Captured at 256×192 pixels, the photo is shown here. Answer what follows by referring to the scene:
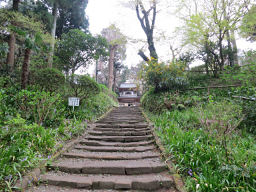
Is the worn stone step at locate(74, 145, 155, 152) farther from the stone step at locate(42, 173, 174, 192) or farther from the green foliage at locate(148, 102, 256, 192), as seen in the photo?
the stone step at locate(42, 173, 174, 192)

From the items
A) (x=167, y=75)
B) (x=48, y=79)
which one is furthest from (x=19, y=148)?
(x=167, y=75)

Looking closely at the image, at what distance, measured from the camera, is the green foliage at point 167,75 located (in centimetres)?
776

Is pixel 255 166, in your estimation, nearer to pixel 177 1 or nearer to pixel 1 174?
pixel 1 174

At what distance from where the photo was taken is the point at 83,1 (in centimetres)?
1317

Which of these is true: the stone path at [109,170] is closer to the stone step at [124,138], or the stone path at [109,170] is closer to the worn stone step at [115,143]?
the worn stone step at [115,143]

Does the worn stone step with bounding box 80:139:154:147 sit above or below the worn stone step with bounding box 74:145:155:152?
above

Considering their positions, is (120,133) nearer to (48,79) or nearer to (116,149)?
(116,149)

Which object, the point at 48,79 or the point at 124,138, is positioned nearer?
the point at 124,138

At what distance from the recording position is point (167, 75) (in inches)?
305

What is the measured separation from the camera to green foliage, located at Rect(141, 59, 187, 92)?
306 inches

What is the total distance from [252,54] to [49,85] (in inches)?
327

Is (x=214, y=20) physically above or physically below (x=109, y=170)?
above

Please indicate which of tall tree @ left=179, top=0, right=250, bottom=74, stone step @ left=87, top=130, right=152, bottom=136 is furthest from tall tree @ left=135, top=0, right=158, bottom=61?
stone step @ left=87, top=130, right=152, bottom=136

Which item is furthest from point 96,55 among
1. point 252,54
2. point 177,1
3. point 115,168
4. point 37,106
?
A: point 115,168
